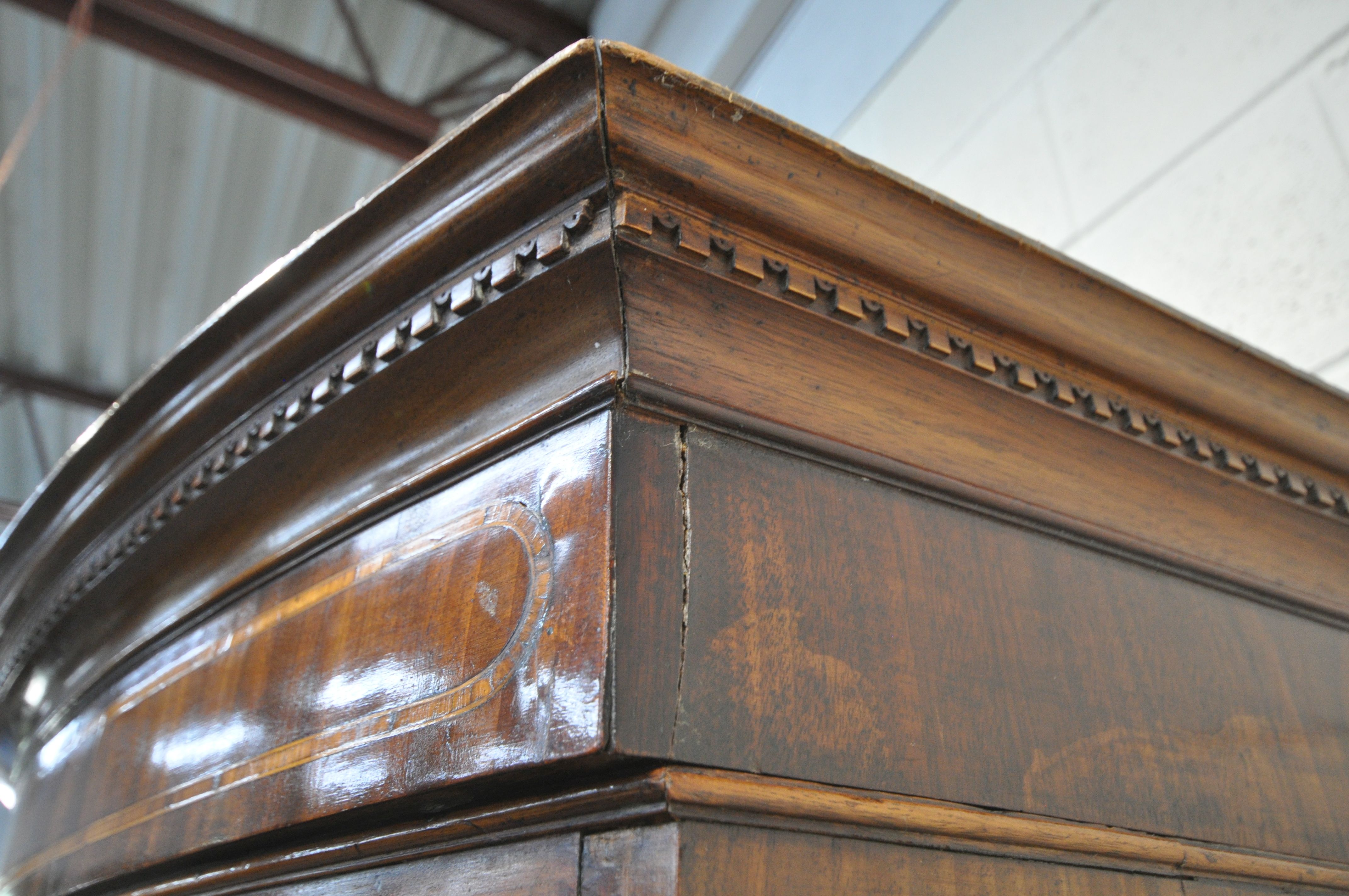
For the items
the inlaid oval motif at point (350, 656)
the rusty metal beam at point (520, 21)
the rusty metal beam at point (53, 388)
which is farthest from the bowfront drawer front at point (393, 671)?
the rusty metal beam at point (53, 388)

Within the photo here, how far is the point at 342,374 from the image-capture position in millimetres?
618

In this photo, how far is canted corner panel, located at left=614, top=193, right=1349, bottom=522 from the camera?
0.49 meters

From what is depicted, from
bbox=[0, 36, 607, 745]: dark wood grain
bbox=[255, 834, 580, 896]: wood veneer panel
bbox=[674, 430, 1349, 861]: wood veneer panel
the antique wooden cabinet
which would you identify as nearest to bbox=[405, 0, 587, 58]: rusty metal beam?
bbox=[0, 36, 607, 745]: dark wood grain

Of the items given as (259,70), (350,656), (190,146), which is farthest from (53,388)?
(350,656)

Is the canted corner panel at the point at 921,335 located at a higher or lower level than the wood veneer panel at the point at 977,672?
higher

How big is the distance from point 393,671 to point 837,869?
248mm

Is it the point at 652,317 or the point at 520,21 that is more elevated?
the point at 520,21

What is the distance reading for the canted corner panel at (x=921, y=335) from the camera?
1.61 feet

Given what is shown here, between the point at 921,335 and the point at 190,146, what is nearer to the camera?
the point at 921,335

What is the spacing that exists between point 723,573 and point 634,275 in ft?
0.52

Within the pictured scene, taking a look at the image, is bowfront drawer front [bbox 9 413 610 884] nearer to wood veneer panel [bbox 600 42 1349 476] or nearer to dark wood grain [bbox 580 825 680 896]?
dark wood grain [bbox 580 825 680 896]

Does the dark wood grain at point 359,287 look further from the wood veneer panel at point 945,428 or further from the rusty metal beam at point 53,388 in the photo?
the rusty metal beam at point 53,388

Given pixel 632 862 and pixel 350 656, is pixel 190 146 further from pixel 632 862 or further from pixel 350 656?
pixel 632 862

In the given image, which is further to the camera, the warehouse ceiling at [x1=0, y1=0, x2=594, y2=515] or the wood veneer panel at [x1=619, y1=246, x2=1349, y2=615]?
the warehouse ceiling at [x1=0, y1=0, x2=594, y2=515]
